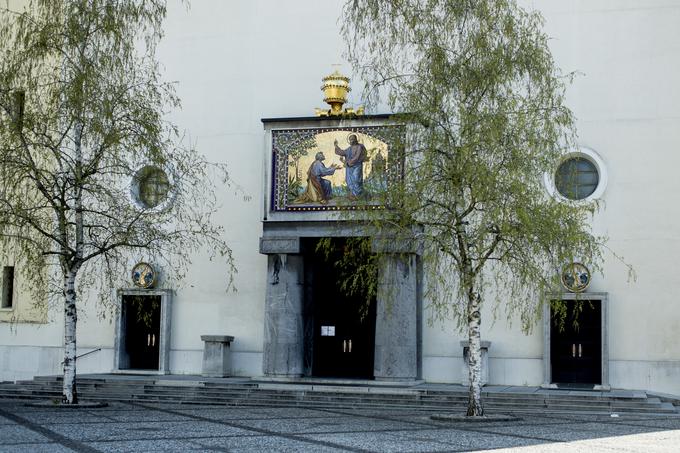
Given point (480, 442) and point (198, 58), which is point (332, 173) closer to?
point (198, 58)

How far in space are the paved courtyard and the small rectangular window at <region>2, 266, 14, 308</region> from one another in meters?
10.00

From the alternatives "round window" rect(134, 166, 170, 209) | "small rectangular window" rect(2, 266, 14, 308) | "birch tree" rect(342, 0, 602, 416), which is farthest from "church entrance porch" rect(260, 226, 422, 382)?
"small rectangular window" rect(2, 266, 14, 308)

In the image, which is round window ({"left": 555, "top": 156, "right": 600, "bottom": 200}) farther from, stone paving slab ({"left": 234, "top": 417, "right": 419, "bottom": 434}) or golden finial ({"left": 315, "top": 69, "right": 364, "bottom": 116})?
stone paving slab ({"left": 234, "top": 417, "right": 419, "bottom": 434})

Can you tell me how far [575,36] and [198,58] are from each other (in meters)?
10.9

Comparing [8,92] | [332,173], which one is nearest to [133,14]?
[8,92]

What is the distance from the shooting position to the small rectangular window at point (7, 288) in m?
31.0

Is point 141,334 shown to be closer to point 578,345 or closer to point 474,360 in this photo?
point 578,345

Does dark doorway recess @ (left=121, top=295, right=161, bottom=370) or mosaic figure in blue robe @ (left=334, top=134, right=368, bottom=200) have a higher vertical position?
mosaic figure in blue robe @ (left=334, top=134, right=368, bottom=200)

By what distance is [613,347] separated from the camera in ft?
81.1

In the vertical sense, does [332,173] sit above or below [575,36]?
below

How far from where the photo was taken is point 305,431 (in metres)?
17.1

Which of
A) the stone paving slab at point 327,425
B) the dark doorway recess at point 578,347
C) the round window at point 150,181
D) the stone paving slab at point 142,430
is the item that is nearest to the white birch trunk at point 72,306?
the round window at point 150,181

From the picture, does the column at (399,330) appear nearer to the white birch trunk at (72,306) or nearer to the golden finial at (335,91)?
the golden finial at (335,91)

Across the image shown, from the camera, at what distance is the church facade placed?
2481cm
